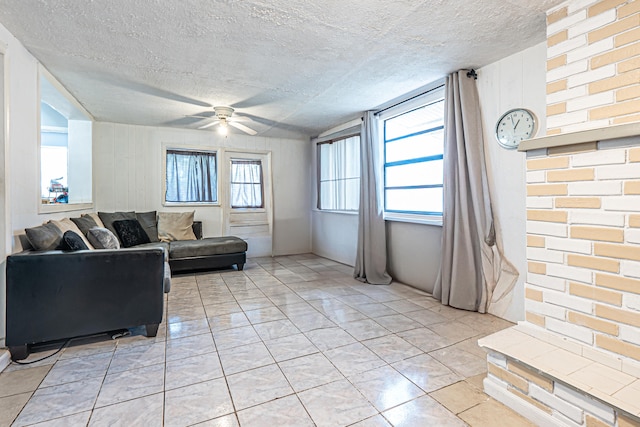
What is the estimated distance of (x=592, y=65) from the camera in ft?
5.72

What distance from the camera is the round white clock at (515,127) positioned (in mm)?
2479

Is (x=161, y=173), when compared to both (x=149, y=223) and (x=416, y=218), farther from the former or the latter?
(x=416, y=218)

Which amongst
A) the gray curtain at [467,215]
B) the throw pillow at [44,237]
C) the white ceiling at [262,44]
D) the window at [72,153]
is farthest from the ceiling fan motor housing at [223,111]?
the gray curtain at [467,215]

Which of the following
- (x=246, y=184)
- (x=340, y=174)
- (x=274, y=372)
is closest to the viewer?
(x=274, y=372)

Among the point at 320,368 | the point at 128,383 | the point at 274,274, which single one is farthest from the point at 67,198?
the point at 320,368

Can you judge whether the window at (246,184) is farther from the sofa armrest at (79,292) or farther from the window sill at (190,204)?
the sofa armrest at (79,292)

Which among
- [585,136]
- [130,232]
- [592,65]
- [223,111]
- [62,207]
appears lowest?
[130,232]

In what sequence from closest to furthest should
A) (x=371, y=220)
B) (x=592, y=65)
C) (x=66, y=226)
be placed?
(x=592, y=65)
(x=66, y=226)
(x=371, y=220)

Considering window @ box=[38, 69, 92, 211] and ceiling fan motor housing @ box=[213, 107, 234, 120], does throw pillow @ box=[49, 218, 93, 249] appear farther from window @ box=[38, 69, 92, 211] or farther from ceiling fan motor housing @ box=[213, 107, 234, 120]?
ceiling fan motor housing @ box=[213, 107, 234, 120]

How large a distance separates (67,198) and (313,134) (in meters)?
3.96

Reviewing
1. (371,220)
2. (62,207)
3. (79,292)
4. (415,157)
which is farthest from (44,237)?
(415,157)

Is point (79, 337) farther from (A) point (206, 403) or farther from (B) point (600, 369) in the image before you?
(B) point (600, 369)

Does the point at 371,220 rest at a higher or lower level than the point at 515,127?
lower

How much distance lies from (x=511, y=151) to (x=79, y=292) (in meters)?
3.65
